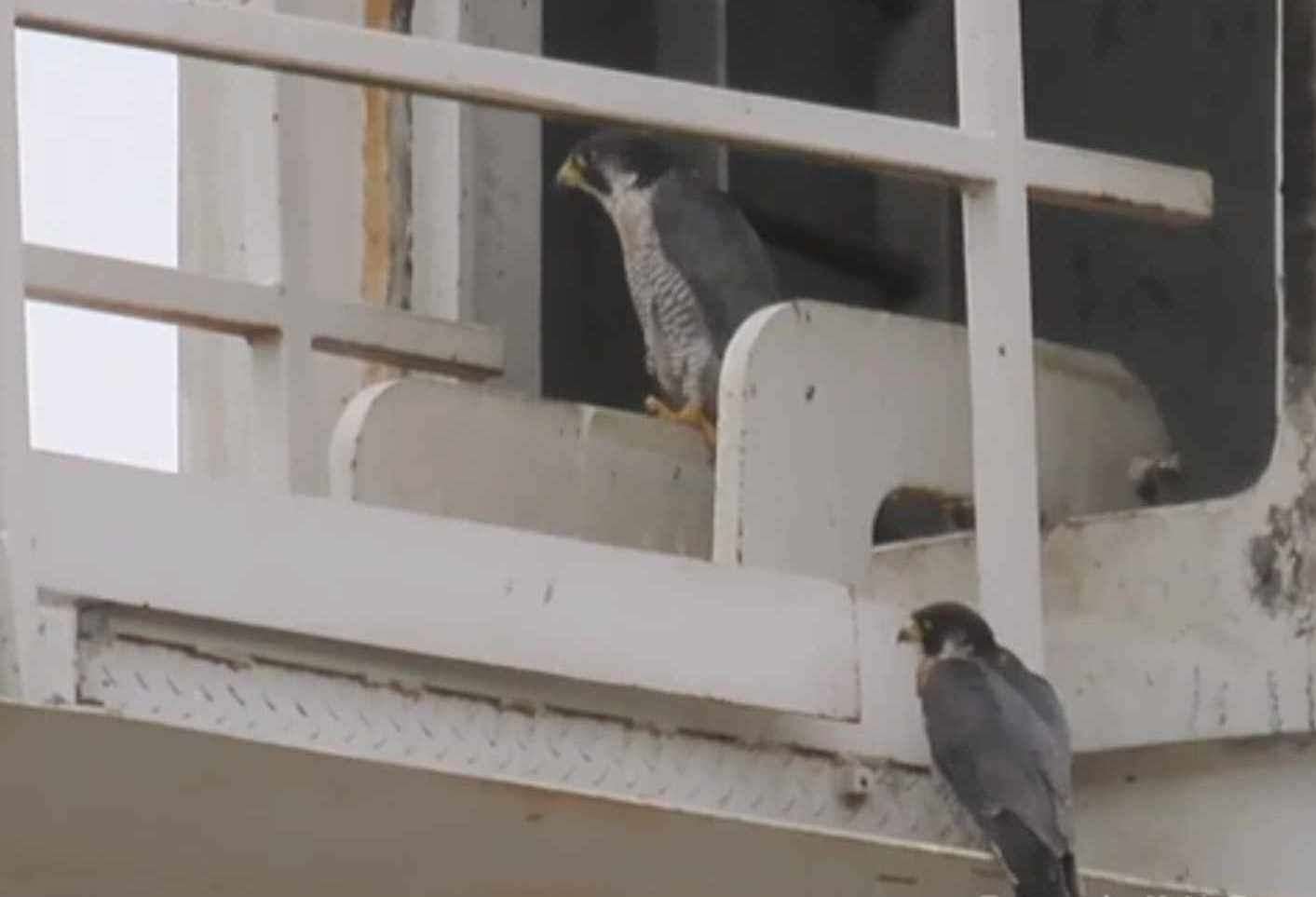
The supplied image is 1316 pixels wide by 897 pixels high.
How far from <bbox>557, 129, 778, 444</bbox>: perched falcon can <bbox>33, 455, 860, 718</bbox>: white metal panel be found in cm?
169

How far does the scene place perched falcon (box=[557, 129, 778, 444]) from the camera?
8227mm

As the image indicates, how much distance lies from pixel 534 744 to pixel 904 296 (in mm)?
2327

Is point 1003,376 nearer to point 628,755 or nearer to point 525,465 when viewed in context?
point 628,755

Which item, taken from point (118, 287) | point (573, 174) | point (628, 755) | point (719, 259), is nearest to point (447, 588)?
point (628, 755)

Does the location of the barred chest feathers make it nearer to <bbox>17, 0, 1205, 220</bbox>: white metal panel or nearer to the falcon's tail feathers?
<bbox>17, 0, 1205, 220</bbox>: white metal panel

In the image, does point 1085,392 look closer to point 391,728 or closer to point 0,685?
point 391,728

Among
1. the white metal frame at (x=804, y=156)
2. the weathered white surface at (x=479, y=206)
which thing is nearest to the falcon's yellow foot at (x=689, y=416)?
the weathered white surface at (x=479, y=206)

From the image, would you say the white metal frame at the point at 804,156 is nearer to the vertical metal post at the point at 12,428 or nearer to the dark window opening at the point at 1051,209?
the vertical metal post at the point at 12,428

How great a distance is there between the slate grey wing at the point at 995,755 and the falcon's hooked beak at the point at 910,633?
0.07 metres

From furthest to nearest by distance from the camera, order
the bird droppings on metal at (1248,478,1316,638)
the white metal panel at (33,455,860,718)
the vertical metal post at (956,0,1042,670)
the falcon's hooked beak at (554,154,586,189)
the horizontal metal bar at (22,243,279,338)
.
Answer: the falcon's hooked beak at (554,154,586,189) → the horizontal metal bar at (22,243,279,338) → the bird droppings on metal at (1248,478,1316,638) → the vertical metal post at (956,0,1042,670) → the white metal panel at (33,455,860,718)

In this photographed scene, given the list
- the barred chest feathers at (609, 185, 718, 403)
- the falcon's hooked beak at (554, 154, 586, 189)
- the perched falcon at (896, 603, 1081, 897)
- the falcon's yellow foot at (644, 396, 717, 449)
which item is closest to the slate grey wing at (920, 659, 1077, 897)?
the perched falcon at (896, 603, 1081, 897)

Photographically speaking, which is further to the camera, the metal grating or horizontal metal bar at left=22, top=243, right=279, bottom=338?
horizontal metal bar at left=22, top=243, right=279, bottom=338

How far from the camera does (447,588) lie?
6.11 m

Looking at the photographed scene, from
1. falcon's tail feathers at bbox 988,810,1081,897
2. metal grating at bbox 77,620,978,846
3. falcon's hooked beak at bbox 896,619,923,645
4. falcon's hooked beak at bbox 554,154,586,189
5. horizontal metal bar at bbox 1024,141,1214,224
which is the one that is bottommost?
falcon's tail feathers at bbox 988,810,1081,897
